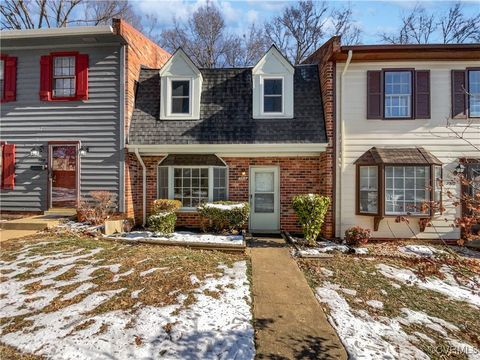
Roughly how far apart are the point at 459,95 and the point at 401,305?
22.5ft

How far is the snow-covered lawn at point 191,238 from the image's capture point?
697cm

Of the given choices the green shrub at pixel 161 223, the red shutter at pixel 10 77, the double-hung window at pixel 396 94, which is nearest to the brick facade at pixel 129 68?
the green shrub at pixel 161 223

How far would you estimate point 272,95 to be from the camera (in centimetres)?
884

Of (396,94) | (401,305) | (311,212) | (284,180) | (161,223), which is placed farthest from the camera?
(284,180)

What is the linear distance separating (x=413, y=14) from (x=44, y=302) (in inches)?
923

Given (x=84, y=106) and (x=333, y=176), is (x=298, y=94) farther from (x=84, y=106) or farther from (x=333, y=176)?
(x=84, y=106)

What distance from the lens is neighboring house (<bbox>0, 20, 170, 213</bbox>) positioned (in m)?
8.60

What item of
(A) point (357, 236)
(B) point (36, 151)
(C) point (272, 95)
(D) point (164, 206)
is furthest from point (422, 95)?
(B) point (36, 151)

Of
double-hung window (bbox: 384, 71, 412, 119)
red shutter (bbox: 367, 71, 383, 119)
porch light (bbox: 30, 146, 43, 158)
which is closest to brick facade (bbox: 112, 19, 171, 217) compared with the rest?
porch light (bbox: 30, 146, 43, 158)

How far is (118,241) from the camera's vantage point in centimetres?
702

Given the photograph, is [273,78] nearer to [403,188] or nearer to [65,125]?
[403,188]

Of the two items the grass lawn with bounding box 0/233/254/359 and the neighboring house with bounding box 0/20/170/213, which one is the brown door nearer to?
the neighboring house with bounding box 0/20/170/213

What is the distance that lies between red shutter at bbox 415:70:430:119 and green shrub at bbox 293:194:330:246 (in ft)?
12.6

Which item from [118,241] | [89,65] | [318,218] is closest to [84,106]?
[89,65]
